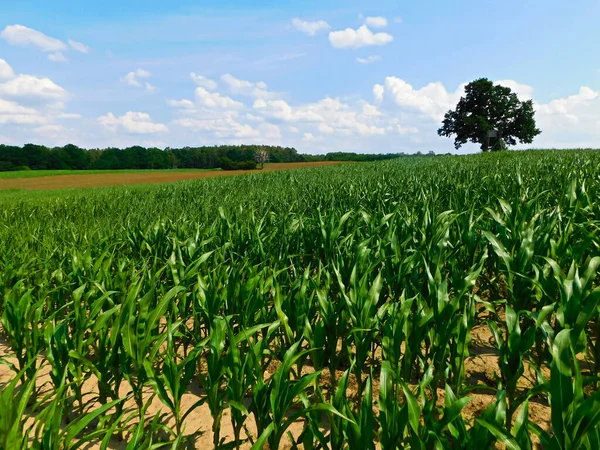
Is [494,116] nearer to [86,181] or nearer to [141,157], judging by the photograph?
[86,181]

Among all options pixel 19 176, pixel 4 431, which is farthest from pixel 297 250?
pixel 19 176

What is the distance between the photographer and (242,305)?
2.89 m

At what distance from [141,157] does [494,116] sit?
80.7 metres

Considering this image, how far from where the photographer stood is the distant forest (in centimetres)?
8679

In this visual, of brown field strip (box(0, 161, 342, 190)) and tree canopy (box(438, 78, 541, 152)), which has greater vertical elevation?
tree canopy (box(438, 78, 541, 152))

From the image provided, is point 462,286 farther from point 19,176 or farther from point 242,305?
point 19,176

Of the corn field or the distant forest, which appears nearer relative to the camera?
the corn field

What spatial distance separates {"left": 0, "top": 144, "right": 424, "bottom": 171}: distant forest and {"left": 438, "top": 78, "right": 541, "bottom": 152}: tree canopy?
62.9 ft

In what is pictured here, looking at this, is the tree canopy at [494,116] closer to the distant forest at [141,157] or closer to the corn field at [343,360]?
the distant forest at [141,157]

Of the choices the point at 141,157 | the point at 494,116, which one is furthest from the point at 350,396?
the point at 141,157

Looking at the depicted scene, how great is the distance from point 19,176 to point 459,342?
67859 mm

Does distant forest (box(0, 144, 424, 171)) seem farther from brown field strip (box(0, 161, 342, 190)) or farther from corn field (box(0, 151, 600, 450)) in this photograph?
corn field (box(0, 151, 600, 450))

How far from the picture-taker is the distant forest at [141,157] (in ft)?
285

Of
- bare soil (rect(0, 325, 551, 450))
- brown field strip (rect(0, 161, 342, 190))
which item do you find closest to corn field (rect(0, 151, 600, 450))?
bare soil (rect(0, 325, 551, 450))
